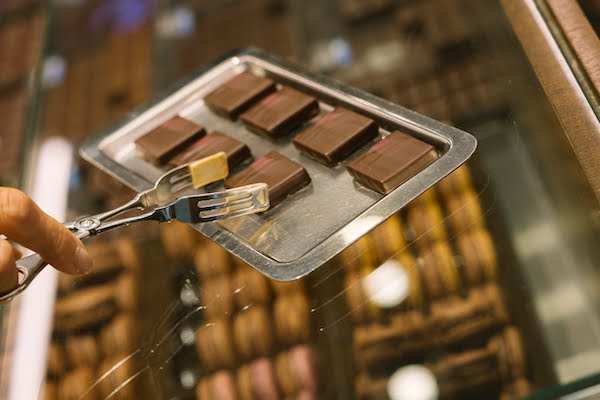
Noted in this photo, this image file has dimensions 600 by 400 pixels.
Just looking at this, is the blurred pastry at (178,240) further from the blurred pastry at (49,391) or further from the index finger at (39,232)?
the blurred pastry at (49,391)

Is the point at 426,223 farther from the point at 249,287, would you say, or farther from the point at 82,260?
the point at 82,260

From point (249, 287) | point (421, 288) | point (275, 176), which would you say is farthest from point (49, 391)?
point (421, 288)

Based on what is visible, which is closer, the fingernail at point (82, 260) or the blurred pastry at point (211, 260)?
the fingernail at point (82, 260)

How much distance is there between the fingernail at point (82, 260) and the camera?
131cm

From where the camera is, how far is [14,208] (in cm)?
116

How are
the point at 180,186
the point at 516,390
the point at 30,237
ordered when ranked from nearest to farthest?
the point at 516,390 < the point at 30,237 < the point at 180,186

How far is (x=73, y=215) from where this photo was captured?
162 centimetres

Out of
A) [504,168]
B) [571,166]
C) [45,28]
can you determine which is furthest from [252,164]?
[45,28]

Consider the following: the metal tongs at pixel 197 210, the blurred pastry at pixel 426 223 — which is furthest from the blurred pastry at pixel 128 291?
the blurred pastry at pixel 426 223

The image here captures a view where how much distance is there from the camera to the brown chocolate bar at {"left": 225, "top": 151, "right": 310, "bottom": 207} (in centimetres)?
145

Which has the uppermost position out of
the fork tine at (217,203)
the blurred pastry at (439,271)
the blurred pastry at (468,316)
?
the fork tine at (217,203)

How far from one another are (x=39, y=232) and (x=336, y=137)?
2.00 feet

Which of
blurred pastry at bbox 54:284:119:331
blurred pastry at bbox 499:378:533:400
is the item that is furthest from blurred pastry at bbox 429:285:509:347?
blurred pastry at bbox 54:284:119:331

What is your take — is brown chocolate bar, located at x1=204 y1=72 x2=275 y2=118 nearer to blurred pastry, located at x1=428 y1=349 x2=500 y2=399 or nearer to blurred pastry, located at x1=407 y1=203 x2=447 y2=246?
blurred pastry, located at x1=407 y1=203 x2=447 y2=246
